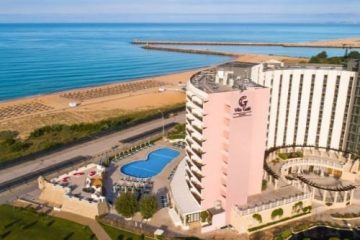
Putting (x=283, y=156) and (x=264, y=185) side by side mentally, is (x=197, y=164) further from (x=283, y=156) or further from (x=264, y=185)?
(x=283, y=156)

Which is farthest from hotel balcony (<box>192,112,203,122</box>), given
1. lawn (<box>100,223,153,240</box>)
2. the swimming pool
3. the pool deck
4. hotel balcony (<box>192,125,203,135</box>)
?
the swimming pool

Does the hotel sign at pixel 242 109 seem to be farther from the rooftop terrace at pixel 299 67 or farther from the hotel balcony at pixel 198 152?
the rooftop terrace at pixel 299 67

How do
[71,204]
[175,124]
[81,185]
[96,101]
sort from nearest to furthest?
[71,204] → [81,185] → [175,124] → [96,101]

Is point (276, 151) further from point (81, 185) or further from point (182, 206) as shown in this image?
point (81, 185)

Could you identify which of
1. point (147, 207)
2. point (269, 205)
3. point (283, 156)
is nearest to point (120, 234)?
point (147, 207)

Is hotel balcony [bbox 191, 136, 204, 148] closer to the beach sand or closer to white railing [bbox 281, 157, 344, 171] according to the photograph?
white railing [bbox 281, 157, 344, 171]

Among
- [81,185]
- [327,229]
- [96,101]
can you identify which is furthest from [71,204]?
[96,101]
